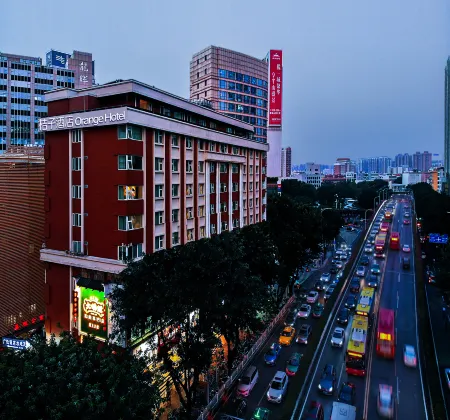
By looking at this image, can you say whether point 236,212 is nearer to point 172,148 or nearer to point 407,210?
point 172,148

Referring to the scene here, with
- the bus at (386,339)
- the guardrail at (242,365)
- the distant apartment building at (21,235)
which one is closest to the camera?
the guardrail at (242,365)

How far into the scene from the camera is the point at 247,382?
27969 mm

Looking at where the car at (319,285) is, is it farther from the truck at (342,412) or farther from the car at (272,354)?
the truck at (342,412)

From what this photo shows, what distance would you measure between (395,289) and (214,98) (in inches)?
2074

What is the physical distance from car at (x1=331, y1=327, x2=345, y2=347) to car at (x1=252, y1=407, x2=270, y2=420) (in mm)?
13887

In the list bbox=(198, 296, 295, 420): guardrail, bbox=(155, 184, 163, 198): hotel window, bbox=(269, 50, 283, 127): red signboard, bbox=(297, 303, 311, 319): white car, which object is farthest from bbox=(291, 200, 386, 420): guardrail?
bbox=(269, 50, 283, 127): red signboard

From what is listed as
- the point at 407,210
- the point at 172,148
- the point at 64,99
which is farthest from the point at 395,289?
the point at 407,210

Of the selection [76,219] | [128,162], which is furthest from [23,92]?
[128,162]

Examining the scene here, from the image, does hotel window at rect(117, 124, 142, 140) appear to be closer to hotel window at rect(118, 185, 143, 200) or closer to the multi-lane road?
hotel window at rect(118, 185, 143, 200)

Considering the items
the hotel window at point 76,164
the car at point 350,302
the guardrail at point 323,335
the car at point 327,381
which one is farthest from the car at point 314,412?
the hotel window at point 76,164

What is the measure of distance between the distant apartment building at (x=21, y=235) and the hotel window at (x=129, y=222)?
37.3 ft

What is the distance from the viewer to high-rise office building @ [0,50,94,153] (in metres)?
96.1

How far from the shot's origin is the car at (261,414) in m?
23.9

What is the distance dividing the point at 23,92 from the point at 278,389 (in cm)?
10675
